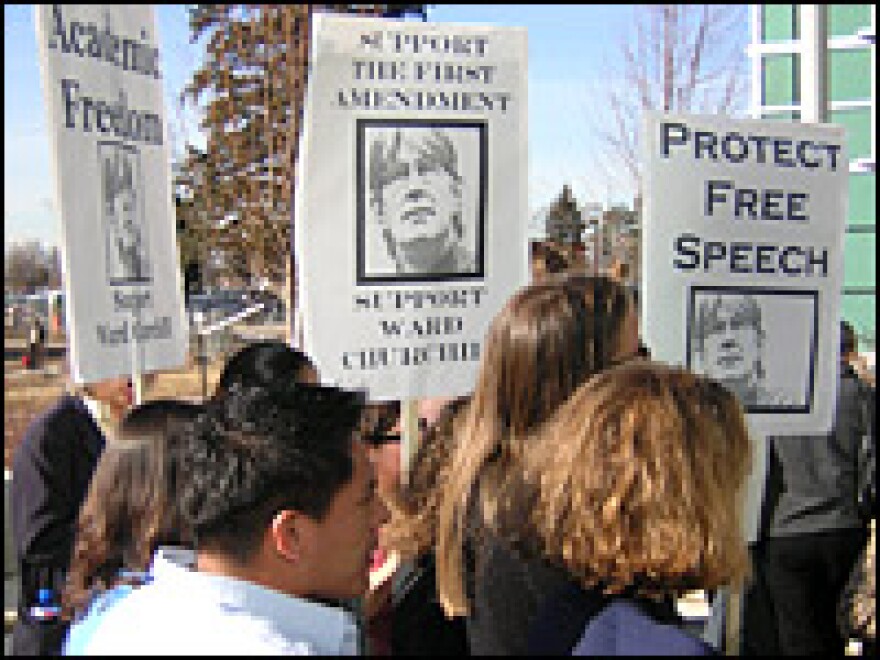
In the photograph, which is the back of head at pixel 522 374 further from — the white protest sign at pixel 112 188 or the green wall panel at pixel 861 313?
the green wall panel at pixel 861 313

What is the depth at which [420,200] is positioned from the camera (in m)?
4.14

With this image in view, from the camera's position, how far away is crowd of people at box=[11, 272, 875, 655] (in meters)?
1.63

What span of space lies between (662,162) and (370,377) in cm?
115

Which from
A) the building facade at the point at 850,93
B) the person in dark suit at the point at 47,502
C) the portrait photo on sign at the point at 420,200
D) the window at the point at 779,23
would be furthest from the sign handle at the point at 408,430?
the window at the point at 779,23

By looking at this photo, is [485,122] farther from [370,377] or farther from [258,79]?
[258,79]

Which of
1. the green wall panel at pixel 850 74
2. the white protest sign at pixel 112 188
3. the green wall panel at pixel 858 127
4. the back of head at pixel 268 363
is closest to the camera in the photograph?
the back of head at pixel 268 363

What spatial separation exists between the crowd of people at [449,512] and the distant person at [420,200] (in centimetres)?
74

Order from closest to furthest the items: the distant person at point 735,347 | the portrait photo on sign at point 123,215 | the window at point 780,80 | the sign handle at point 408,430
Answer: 1. the portrait photo on sign at point 123,215
2. the sign handle at point 408,430
3. the distant person at point 735,347
4. the window at point 780,80

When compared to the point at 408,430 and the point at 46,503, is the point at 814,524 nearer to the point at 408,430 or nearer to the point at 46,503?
the point at 408,430

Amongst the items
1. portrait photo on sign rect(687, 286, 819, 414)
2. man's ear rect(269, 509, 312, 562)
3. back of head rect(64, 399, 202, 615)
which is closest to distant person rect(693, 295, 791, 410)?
portrait photo on sign rect(687, 286, 819, 414)

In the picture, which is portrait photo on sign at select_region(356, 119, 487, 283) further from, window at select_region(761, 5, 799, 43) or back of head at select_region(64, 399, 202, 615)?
window at select_region(761, 5, 799, 43)

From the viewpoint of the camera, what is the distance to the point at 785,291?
4234mm

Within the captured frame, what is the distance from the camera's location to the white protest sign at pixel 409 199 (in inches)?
157

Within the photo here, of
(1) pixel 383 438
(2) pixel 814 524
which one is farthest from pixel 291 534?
(2) pixel 814 524
